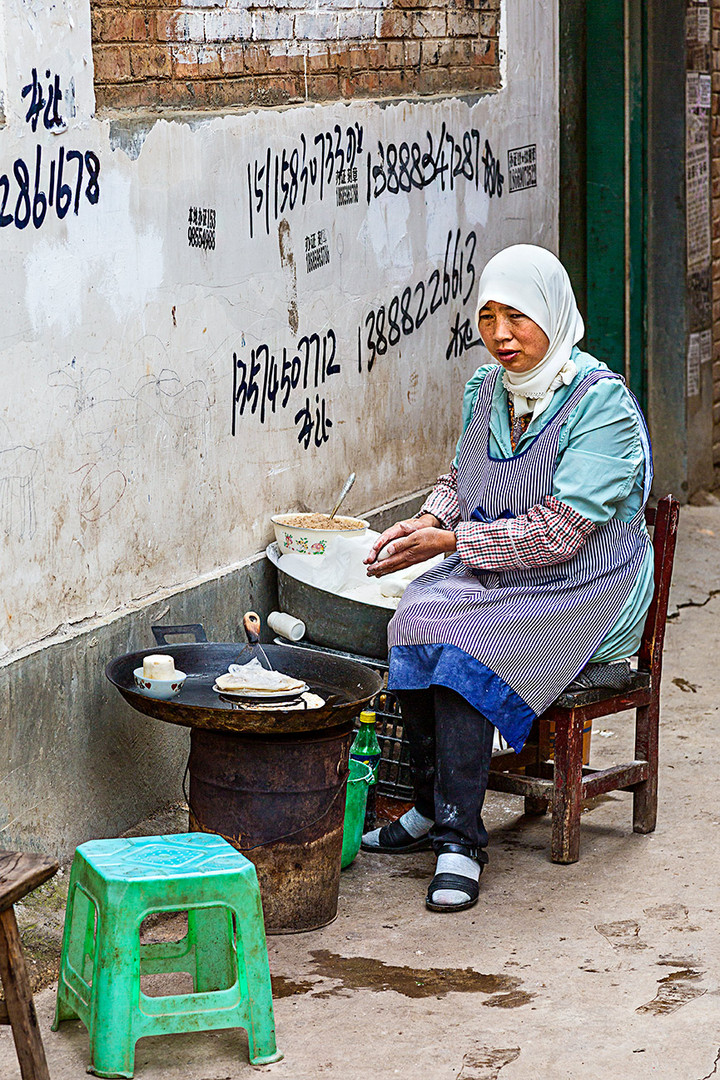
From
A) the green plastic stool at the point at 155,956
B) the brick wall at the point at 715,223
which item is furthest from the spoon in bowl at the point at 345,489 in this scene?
the brick wall at the point at 715,223

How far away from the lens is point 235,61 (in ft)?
16.8

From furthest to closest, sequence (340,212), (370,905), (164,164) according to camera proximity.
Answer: (340,212) → (164,164) → (370,905)

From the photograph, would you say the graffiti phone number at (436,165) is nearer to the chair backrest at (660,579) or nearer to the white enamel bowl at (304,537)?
the white enamel bowl at (304,537)

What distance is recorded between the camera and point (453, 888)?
14.3ft

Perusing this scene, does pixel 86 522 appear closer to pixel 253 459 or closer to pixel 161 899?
pixel 253 459

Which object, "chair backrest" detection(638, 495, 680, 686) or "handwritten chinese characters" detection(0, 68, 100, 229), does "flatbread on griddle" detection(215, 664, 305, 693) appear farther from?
"handwritten chinese characters" detection(0, 68, 100, 229)

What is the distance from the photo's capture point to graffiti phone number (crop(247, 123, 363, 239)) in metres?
5.23

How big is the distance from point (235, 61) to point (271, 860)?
2.64 m

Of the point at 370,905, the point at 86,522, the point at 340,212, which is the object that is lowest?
the point at 370,905

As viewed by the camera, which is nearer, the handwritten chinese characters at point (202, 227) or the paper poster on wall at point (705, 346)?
the handwritten chinese characters at point (202, 227)

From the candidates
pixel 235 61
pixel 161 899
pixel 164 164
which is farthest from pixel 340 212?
pixel 161 899

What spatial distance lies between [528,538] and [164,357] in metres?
1.27

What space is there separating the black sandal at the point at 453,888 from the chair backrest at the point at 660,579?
90 cm

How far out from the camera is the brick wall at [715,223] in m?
9.21
